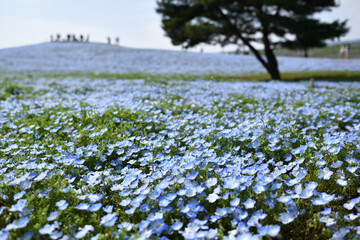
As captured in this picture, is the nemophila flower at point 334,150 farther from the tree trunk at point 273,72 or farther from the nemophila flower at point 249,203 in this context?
the tree trunk at point 273,72

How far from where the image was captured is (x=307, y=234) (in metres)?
2.04

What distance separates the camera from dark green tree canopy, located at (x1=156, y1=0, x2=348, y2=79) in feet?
52.5

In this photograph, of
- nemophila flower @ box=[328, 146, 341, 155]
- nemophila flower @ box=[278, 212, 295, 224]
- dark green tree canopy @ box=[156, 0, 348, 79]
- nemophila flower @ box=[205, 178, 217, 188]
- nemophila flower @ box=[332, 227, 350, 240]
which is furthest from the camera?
dark green tree canopy @ box=[156, 0, 348, 79]

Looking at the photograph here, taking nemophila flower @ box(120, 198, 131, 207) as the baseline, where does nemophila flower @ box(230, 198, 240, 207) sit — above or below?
above

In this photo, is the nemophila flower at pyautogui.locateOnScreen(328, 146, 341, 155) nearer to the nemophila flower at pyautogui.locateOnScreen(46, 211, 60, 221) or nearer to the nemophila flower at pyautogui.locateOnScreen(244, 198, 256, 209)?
the nemophila flower at pyautogui.locateOnScreen(244, 198, 256, 209)

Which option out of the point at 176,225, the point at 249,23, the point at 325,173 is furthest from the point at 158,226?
the point at 249,23

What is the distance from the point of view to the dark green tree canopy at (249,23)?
52.5 feet

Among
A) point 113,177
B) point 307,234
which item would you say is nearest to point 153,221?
point 113,177

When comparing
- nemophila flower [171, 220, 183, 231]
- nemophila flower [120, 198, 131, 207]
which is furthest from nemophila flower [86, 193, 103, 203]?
nemophila flower [171, 220, 183, 231]

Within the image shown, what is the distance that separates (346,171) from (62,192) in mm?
2479

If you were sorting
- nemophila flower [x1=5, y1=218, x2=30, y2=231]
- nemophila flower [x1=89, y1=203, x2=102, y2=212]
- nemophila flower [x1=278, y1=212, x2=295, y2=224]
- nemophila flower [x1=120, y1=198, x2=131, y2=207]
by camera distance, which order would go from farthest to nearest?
nemophila flower [x1=120, y1=198, x2=131, y2=207] < nemophila flower [x1=89, y1=203, x2=102, y2=212] < nemophila flower [x1=278, y1=212, x2=295, y2=224] < nemophila flower [x1=5, y1=218, x2=30, y2=231]

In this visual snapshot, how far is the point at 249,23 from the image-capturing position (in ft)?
56.1

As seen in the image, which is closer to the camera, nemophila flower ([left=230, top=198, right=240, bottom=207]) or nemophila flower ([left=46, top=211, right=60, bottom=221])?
nemophila flower ([left=46, top=211, right=60, bottom=221])

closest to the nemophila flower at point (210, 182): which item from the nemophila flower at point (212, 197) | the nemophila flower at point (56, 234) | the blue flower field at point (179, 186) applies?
the blue flower field at point (179, 186)
